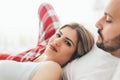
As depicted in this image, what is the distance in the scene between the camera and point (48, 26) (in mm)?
1624

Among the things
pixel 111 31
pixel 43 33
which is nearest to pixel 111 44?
pixel 111 31

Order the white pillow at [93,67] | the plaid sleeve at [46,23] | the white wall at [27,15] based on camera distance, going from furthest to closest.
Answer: the white wall at [27,15]
the plaid sleeve at [46,23]
the white pillow at [93,67]

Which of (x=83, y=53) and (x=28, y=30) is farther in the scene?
(x=28, y=30)

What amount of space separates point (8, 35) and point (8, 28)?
0.06 meters

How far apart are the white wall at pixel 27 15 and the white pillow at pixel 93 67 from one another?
0.77m

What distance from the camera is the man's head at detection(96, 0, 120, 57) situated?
A: 41.9 inches

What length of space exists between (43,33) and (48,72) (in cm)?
58

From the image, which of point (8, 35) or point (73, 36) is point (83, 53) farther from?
point (8, 35)

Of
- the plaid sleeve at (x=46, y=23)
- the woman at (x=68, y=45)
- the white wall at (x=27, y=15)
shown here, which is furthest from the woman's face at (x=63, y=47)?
the white wall at (x=27, y=15)

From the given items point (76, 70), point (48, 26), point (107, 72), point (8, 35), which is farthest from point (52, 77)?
point (8, 35)

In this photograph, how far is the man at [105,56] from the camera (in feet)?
3.35

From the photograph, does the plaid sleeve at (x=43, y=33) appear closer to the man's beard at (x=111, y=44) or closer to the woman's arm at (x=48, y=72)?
the woman's arm at (x=48, y=72)

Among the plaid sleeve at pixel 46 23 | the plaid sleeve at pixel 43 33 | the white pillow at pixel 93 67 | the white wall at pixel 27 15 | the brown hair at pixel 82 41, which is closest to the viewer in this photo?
the white pillow at pixel 93 67

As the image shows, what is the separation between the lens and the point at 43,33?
161 cm
